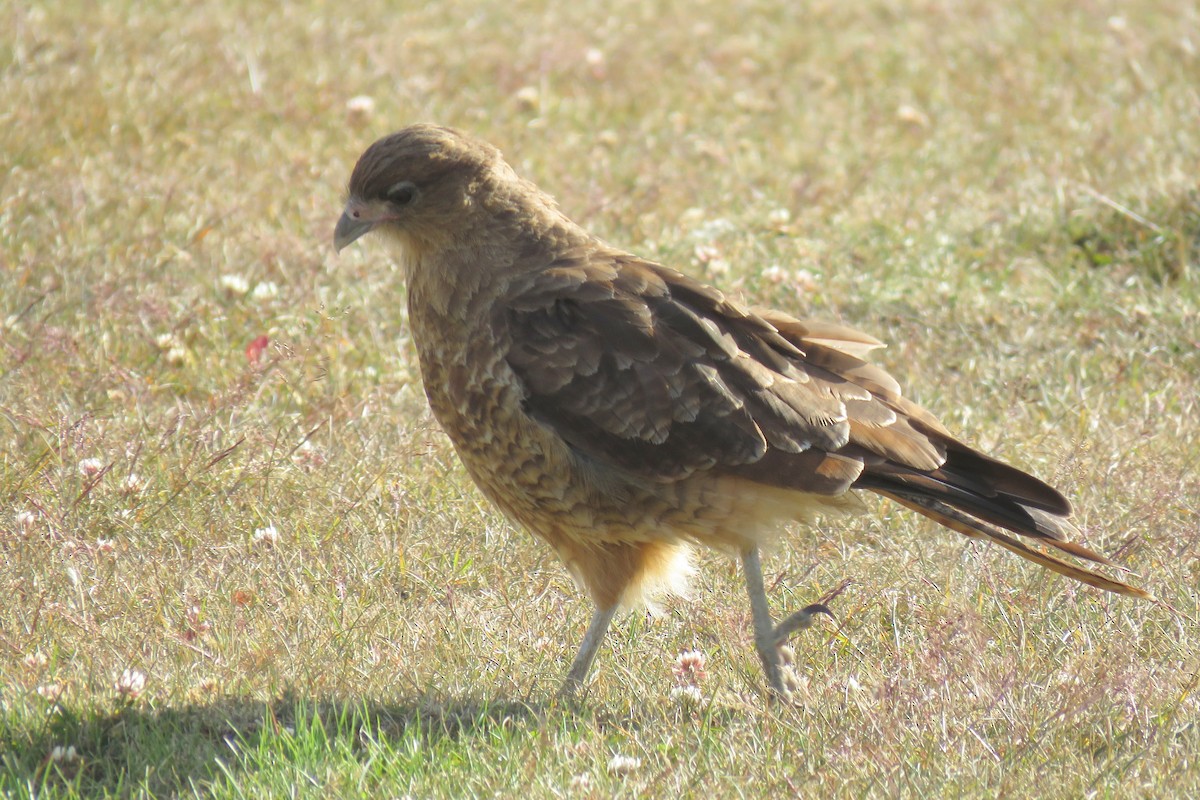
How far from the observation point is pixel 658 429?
3.87 m

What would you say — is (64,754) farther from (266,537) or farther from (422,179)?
(422,179)

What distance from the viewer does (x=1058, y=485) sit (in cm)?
498

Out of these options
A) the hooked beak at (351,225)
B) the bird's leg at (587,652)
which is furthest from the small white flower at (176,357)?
the bird's leg at (587,652)

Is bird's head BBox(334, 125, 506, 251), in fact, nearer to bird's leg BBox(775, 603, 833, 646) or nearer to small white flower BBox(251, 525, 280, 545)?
small white flower BBox(251, 525, 280, 545)

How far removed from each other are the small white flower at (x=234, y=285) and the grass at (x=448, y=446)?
0.4 inches

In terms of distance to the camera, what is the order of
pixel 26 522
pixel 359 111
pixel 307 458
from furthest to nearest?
pixel 359 111
pixel 307 458
pixel 26 522

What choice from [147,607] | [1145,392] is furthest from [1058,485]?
[147,607]

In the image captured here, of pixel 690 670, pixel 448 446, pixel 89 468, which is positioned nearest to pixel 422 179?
pixel 448 446

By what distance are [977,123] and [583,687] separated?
5433 mm

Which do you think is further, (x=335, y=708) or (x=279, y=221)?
(x=279, y=221)

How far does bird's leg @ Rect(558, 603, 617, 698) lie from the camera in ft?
12.9

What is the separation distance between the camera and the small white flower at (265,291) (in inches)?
240

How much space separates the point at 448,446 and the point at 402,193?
125 centimetres

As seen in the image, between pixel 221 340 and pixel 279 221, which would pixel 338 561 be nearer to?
pixel 221 340
